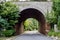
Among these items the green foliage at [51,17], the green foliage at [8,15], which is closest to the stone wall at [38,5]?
the green foliage at [51,17]

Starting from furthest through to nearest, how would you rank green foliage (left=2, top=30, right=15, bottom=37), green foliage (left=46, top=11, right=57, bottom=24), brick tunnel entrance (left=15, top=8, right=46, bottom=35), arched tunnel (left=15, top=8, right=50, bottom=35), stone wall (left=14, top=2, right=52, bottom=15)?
brick tunnel entrance (left=15, top=8, right=46, bottom=35) → arched tunnel (left=15, top=8, right=50, bottom=35) → stone wall (left=14, top=2, right=52, bottom=15) → green foliage (left=46, top=11, right=57, bottom=24) → green foliage (left=2, top=30, right=15, bottom=37)

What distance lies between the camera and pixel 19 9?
36344 mm

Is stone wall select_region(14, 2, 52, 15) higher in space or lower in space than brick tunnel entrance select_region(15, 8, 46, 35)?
higher

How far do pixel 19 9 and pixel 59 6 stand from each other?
21.2 feet

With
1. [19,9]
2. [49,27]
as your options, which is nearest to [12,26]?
[19,9]

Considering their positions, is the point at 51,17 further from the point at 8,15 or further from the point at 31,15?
the point at 31,15

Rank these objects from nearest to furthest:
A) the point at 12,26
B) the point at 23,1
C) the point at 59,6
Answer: the point at 59,6 < the point at 12,26 < the point at 23,1

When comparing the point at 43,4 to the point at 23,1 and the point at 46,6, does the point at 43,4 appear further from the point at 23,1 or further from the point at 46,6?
the point at 23,1

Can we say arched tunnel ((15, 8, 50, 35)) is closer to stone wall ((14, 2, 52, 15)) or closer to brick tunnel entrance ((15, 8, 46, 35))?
brick tunnel entrance ((15, 8, 46, 35))

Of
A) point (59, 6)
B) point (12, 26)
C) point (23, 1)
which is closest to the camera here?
point (59, 6)

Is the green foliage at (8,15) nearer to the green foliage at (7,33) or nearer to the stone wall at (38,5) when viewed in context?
the green foliage at (7,33)

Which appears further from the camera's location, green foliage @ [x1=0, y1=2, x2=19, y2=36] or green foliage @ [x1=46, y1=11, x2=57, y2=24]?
green foliage @ [x1=46, y1=11, x2=57, y2=24]

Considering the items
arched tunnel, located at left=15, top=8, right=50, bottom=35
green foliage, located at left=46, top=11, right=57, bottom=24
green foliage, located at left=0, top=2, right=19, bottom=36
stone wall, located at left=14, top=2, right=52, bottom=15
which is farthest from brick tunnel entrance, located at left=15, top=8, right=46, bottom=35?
green foliage, located at left=0, top=2, right=19, bottom=36

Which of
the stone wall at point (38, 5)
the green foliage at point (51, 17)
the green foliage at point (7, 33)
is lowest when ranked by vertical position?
the green foliage at point (7, 33)
